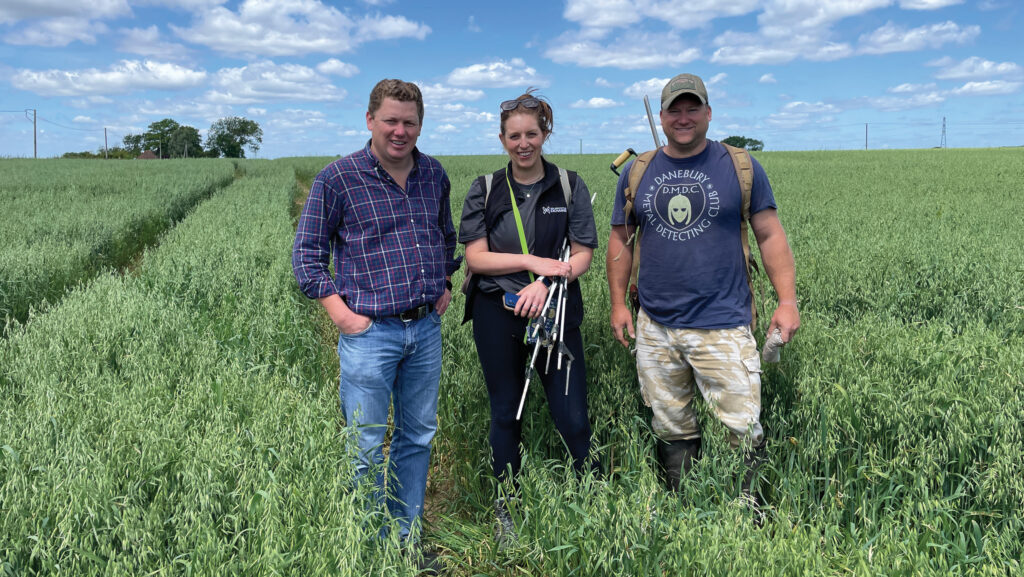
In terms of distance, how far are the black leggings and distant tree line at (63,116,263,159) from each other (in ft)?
360

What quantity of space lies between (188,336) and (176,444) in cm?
180

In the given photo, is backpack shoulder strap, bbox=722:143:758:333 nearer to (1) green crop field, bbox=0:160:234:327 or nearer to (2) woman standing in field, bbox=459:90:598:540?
(2) woman standing in field, bbox=459:90:598:540

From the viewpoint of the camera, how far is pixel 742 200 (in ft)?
8.91

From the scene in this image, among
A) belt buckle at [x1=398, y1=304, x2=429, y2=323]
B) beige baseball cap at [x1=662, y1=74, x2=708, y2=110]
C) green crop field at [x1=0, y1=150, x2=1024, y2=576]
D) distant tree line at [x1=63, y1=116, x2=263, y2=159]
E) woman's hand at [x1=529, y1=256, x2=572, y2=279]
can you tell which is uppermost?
distant tree line at [x1=63, y1=116, x2=263, y2=159]

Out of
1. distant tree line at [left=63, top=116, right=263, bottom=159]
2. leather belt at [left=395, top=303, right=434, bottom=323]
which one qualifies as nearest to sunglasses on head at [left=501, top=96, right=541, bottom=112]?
leather belt at [left=395, top=303, right=434, bottom=323]

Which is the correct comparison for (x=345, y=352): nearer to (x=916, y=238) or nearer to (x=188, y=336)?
(x=188, y=336)

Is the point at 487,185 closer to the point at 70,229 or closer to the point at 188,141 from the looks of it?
the point at 70,229

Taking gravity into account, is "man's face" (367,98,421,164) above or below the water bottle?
above

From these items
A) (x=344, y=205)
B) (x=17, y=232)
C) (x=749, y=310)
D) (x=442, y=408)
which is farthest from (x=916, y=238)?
(x=17, y=232)

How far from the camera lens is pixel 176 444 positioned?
2371 mm

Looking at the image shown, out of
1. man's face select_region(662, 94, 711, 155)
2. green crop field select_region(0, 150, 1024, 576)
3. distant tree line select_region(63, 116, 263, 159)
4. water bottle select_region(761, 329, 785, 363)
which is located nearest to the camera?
green crop field select_region(0, 150, 1024, 576)

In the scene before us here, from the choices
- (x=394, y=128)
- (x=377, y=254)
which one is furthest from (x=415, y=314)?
(x=394, y=128)

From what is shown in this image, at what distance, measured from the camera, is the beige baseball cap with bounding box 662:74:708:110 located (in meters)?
2.61

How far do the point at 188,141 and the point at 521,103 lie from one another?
114 metres
